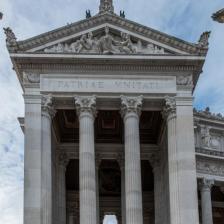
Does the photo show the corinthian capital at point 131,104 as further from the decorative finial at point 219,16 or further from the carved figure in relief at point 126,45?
the decorative finial at point 219,16

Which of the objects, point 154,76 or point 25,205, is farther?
point 154,76

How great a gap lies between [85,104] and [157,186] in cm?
1156

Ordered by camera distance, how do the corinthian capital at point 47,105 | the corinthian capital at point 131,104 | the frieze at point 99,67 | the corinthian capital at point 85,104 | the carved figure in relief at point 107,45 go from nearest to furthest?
the corinthian capital at point 47,105
the corinthian capital at point 85,104
the corinthian capital at point 131,104
the frieze at point 99,67
the carved figure in relief at point 107,45

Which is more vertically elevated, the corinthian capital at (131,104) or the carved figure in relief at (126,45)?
the carved figure in relief at (126,45)

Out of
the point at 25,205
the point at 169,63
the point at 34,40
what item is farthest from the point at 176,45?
the point at 25,205

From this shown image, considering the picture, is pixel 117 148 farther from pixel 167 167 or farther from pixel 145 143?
pixel 167 167

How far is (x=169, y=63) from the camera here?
211ft

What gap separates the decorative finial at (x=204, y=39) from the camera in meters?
64.8

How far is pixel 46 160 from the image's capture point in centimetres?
6153

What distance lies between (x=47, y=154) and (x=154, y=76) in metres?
11.1

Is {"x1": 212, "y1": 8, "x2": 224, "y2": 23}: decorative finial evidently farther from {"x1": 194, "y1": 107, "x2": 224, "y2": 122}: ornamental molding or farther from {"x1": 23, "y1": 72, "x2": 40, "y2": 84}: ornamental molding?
{"x1": 194, "y1": 107, "x2": 224, "y2": 122}: ornamental molding

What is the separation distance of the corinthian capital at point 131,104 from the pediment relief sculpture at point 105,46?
3.95 metres

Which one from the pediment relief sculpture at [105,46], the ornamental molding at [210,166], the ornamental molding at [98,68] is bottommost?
the ornamental molding at [210,166]

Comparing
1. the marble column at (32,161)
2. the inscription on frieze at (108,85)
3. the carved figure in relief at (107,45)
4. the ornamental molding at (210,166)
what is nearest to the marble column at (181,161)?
the inscription on frieze at (108,85)
